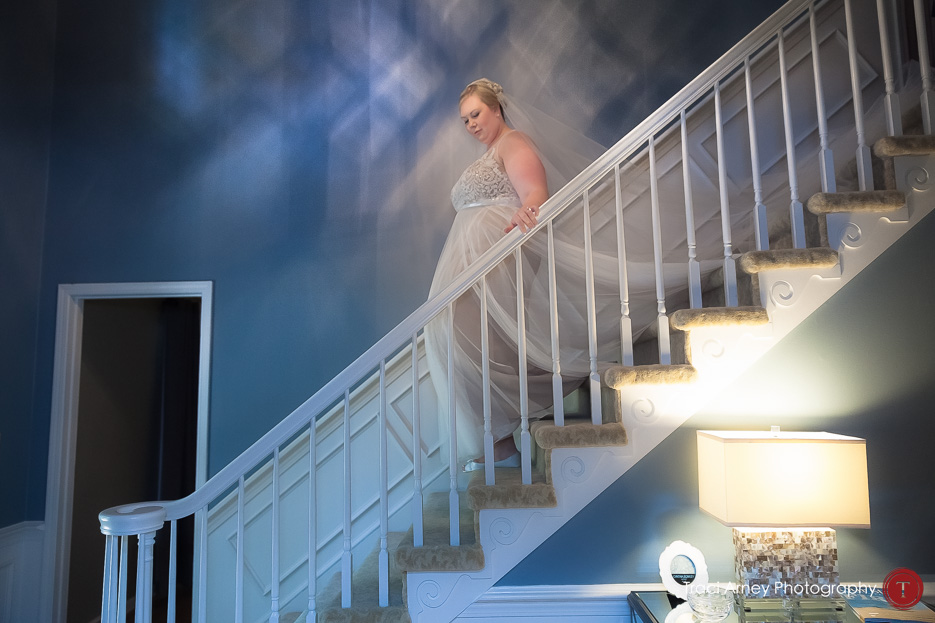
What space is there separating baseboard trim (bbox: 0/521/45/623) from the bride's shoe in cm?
229

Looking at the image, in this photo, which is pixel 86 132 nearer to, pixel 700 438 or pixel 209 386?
pixel 209 386

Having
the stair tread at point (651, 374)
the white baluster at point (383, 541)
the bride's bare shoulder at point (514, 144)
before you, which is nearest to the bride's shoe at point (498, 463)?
the white baluster at point (383, 541)

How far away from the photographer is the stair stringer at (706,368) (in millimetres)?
2031

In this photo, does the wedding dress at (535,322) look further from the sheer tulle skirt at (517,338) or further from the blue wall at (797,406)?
the blue wall at (797,406)

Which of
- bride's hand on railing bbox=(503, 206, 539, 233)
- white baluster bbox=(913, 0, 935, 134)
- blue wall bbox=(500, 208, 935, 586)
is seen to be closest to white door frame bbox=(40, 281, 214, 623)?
bride's hand on railing bbox=(503, 206, 539, 233)

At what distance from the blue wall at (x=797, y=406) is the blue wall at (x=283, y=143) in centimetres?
149

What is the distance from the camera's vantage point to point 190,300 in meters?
4.67

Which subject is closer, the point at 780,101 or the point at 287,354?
the point at 780,101

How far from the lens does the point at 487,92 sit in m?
2.97

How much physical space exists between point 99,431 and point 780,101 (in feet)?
13.5

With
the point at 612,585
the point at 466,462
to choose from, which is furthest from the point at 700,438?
the point at 466,462

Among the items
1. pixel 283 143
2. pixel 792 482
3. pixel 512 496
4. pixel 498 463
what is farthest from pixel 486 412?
pixel 283 143

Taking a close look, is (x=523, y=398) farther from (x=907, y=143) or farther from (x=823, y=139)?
(x=907, y=143)

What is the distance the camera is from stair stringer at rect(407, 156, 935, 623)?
2.03 meters
